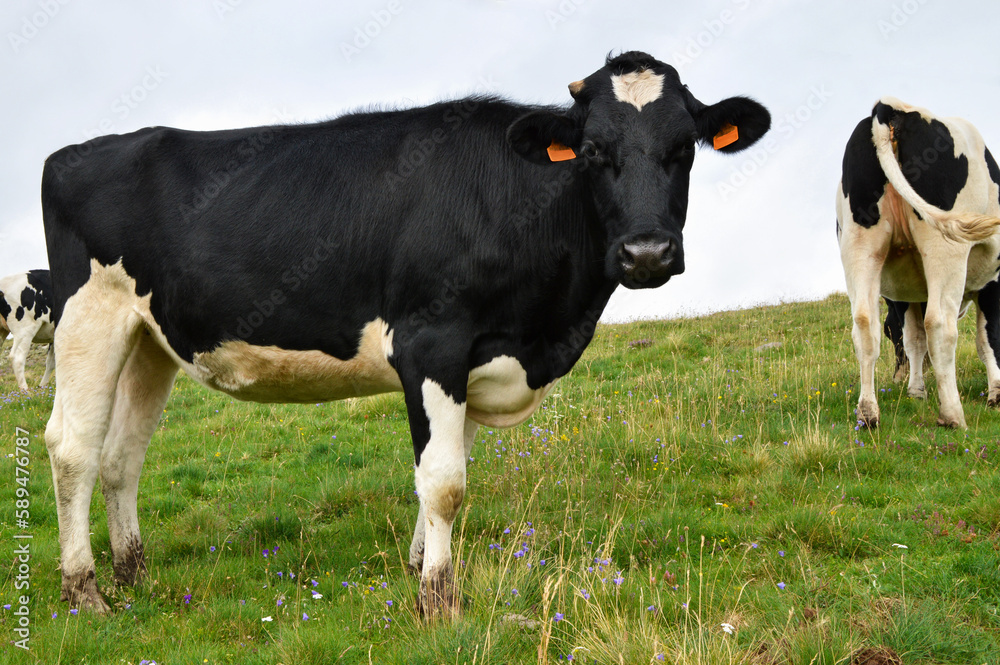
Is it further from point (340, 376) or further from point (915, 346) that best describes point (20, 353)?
point (915, 346)

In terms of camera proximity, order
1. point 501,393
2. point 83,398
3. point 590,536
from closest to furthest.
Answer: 1. point 501,393
2. point 83,398
3. point 590,536

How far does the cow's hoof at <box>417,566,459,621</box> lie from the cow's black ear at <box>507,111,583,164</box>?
2495mm

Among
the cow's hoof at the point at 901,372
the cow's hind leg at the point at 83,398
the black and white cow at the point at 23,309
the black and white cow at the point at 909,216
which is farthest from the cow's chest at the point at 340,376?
the black and white cow at the point at 23,309

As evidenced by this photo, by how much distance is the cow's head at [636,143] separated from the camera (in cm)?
391

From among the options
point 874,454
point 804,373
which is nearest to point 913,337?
point 804,373

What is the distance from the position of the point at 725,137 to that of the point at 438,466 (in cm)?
274

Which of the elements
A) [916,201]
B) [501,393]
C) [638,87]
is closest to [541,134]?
[638,87]

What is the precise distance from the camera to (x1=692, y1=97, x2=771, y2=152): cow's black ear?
4.66 metres

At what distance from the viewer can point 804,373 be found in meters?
9.45

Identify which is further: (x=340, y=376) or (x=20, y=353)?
(x=20, y=353)

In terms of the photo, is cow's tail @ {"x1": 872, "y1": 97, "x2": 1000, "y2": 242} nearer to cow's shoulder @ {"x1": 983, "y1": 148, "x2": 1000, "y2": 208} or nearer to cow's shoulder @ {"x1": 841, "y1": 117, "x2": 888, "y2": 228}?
cow's shoulder @ {"x1": 841, "y1": 117, "x2": 888, "y2": 228}

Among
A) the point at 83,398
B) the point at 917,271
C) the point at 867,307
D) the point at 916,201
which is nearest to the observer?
the point at 83,398

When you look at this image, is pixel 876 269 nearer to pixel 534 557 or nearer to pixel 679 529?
pixel 679 529

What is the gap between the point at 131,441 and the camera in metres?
5.57
